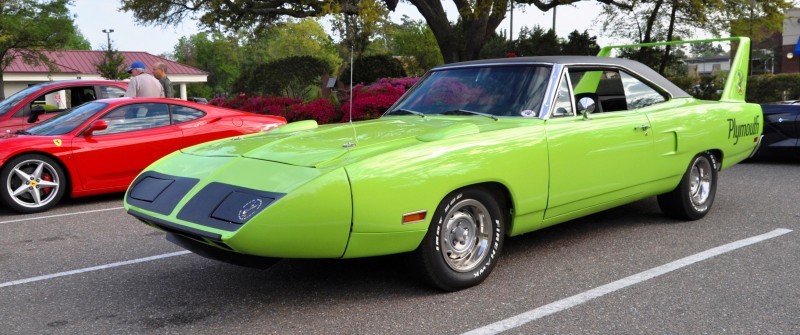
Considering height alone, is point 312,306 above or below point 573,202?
below

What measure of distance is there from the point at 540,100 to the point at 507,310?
1.59m

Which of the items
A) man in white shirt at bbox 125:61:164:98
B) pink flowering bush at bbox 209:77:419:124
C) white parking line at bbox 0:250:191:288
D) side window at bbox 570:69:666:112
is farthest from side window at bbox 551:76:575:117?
pink flowering bush at bbox 209:77:419:124

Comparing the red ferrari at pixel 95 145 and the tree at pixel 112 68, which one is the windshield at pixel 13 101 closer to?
the red ferrari at pixel 95 145

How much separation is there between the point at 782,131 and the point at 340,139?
8.00 m

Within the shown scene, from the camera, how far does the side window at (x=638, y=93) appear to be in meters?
5.27

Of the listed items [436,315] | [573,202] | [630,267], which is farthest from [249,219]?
[630,267]

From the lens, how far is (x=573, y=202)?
439cm

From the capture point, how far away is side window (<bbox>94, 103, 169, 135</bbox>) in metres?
7.54

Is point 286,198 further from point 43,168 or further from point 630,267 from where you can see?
point 43,168

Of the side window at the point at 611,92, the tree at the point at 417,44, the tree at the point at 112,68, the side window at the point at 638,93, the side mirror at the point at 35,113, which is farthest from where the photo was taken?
the tree at the point at 417,44

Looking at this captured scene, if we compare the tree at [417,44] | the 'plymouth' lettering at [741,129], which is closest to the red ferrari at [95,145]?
the 'plymouth' lettering at [741,129]

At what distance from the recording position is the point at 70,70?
51.2 meters

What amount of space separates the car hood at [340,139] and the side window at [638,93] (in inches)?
58.9

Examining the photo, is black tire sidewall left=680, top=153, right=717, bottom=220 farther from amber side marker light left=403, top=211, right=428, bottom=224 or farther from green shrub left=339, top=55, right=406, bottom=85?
green shrub left=339, top=55, right=406, bottom=85
